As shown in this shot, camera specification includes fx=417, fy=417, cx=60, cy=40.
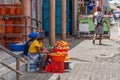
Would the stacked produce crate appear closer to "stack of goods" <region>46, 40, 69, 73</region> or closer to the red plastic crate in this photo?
"stack of goods" <region>46, 40, 69, 73</region>

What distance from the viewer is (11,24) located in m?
13.2

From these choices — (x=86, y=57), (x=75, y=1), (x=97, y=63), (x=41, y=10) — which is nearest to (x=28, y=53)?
(x=97, y=63)

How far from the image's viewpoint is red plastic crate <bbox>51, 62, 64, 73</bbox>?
1120 centimetres

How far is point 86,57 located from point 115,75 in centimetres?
435

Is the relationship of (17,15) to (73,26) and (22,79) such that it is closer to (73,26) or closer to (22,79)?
(22,79)

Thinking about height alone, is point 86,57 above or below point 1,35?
below

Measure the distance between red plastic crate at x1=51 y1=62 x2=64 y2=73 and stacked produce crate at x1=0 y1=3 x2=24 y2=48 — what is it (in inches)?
90.8

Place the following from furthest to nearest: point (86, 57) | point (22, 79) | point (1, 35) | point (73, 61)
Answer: point (86, 57) < point (73, 61) < point (1, 35) < point (22, 79)

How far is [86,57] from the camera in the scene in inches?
609

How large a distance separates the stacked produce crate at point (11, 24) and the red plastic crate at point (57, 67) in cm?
231

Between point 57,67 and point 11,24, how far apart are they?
2679mm

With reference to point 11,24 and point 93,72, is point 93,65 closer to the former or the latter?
point 93,72

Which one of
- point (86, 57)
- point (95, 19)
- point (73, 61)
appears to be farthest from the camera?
point (95, 19)

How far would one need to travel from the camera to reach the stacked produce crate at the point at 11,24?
1306 centimetres
